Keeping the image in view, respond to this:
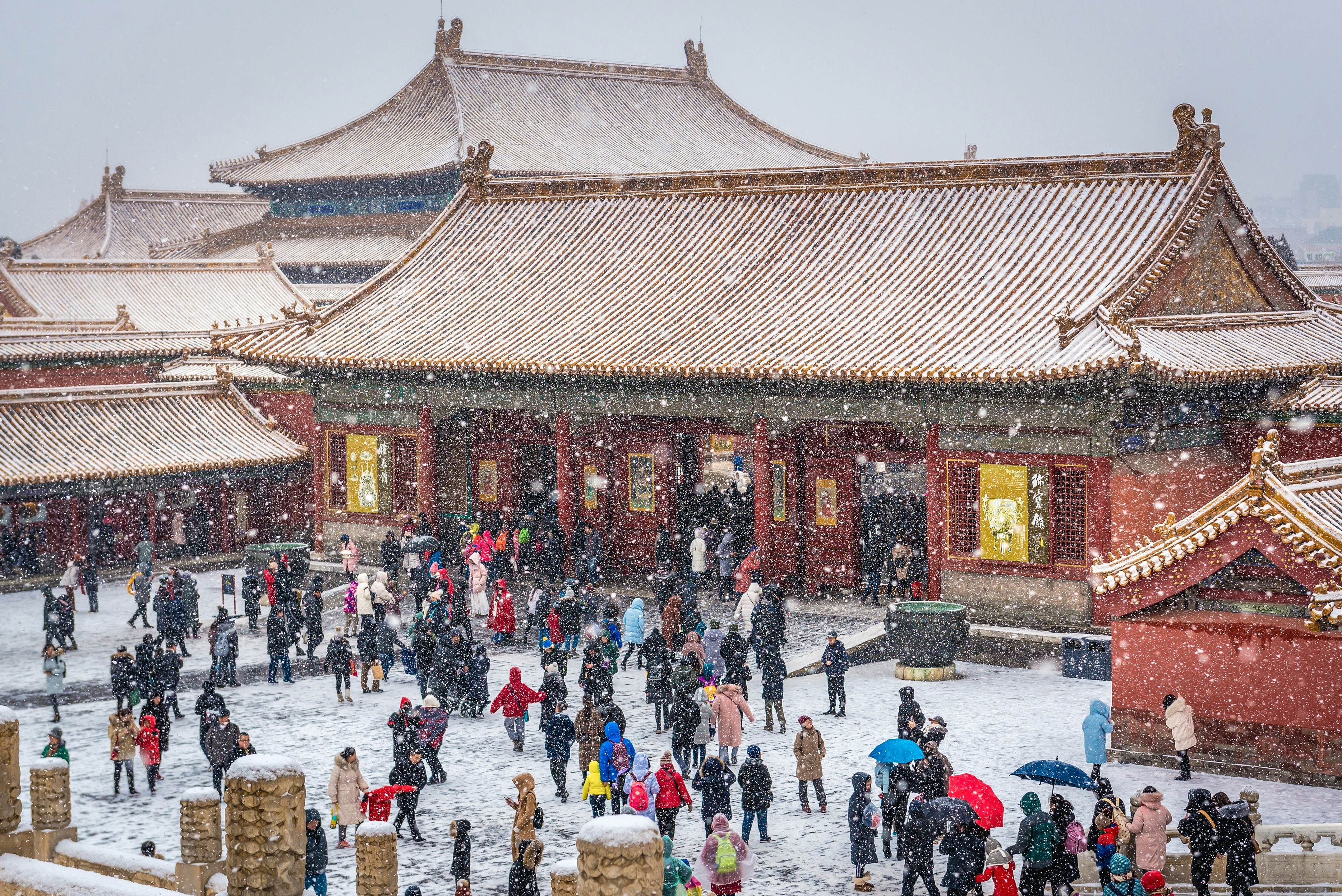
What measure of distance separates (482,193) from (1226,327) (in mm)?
20397

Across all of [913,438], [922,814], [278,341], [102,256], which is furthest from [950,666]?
[102,256]

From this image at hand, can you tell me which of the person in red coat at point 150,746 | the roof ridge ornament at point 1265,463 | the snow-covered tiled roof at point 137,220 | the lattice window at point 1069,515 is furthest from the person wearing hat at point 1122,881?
the snow-covered tiled roof at point 137,220

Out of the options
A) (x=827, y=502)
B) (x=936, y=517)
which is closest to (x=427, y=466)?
(x=827, y=502)

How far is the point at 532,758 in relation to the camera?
73.8ft

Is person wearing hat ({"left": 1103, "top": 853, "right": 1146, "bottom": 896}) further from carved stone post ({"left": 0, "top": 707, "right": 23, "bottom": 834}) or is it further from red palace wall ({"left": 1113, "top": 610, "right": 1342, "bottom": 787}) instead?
carved stone post ({"left": 0, "top": 707, "right": 23, "bottom": 834})

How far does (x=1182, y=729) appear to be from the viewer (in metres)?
20.6

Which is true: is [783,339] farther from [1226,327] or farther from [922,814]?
[922,814]

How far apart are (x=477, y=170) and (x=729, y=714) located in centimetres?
2542

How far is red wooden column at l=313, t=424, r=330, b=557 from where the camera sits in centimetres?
4009

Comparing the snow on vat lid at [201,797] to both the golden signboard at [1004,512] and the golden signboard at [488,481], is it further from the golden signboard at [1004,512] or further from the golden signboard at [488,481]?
the golden signboard at [488,481]

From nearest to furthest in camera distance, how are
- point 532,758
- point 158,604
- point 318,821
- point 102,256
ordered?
point 318,821, point 532,758, point 158,604, point 102,256

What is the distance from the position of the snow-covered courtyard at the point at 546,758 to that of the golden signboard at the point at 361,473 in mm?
9830

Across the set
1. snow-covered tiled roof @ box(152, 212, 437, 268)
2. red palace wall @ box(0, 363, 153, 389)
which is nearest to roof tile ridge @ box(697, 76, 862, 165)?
snow-covered tiled roof @ box(152, 212, 437, 268)

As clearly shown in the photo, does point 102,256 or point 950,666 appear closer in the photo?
point 950,666
